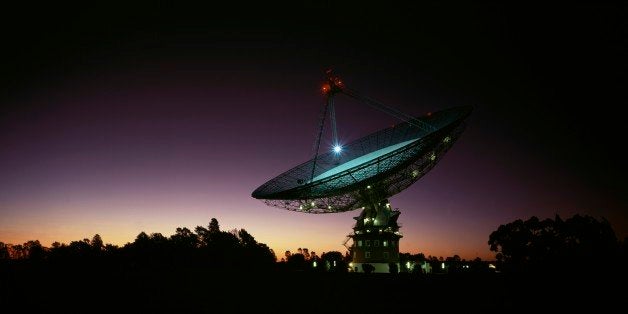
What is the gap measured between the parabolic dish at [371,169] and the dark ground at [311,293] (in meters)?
5.42

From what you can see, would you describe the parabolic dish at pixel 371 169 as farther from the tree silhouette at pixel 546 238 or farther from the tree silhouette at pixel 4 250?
the tree silhouette at pixel 4 250

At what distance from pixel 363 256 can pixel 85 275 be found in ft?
72.4

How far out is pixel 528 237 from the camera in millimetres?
41062

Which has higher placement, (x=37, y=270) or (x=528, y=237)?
(x=528, y=237)

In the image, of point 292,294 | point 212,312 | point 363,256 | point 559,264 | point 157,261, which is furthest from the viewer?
point 157,261

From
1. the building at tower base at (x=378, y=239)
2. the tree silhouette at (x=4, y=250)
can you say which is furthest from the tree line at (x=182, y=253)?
the tree silhouette at (x=4, y=250)

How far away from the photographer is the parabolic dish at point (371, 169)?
2631 centimetres

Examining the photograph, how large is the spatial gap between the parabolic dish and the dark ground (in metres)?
5.42

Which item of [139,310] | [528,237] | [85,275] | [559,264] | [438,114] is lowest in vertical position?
[139,310]

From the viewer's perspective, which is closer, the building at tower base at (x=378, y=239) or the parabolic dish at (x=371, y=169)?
the parabolic dish at (x=371, y=169)

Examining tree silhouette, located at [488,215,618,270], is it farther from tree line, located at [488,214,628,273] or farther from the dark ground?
the dark ground

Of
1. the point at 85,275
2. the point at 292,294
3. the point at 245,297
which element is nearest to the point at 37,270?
the point at 85,275

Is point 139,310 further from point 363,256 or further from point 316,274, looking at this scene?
point 363,256

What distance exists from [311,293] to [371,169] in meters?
8.67
